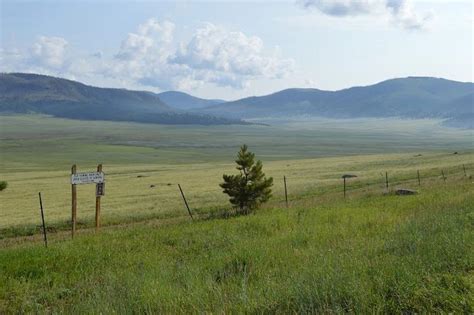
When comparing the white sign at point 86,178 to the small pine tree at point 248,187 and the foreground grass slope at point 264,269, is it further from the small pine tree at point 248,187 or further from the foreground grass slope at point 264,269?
the small pine tree at point 248,187

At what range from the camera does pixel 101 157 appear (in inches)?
6053

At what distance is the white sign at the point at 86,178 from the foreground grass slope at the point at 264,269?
3050 millimetres

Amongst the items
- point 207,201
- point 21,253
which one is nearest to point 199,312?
point 21,253

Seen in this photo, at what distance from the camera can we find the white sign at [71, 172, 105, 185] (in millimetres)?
Result: 17641

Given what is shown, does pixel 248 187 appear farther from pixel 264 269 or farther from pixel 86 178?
pixel 264 269

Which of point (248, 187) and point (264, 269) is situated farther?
point (248, 187)

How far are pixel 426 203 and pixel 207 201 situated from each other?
75.6 ft

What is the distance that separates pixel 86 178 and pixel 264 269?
1068 cm

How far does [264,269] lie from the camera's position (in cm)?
913

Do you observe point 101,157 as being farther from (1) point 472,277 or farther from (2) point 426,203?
(1) point 472,277

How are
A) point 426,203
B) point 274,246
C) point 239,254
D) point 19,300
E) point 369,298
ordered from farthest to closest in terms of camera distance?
point 426,203
point 274,246
point 239,254
point 19,300
point 369,298

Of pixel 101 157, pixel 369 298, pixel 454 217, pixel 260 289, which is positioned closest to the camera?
pixel 369 298

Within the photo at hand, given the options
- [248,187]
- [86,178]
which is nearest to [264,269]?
[86,178]

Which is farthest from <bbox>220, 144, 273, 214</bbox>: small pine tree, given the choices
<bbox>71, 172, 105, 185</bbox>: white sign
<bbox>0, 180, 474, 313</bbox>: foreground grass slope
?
<bbox>0, 180, 474, 313</bbox>: foreground grass slope
